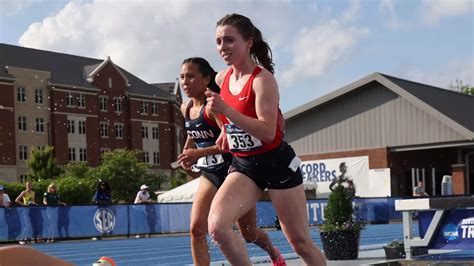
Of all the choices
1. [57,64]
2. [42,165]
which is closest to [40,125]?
[57,64]

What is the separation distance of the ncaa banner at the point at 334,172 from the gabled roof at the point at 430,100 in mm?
3036

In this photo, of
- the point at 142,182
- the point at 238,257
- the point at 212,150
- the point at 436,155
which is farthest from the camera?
the point at 142,182

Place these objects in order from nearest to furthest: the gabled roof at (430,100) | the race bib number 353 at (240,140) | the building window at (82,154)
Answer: the race bib number 353 at (240,140)
the gabled roof at (430,100)
the building window at (82,154)

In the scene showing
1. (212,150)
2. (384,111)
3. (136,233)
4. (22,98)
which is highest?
(22,98)

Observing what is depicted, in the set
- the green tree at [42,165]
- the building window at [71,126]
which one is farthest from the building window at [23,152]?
the green tree at [42,165]

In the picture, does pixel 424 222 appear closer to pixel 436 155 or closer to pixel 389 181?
pixel 389 181

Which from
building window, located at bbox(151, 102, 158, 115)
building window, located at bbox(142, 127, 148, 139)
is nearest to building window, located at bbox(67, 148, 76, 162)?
building window, located at bbox(142, 127, 148, 139)

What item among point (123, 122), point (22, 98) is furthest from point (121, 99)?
point (22, 98)

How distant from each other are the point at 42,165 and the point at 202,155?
198 ft

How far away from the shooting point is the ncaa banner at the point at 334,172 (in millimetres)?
36969

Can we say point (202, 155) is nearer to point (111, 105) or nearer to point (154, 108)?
point (111, 105)

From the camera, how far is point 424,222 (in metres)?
11.0

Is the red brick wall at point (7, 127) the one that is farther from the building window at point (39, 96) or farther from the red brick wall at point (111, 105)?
the red brick wall at point (111, 105)

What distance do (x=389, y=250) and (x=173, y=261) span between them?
3.57 meters
